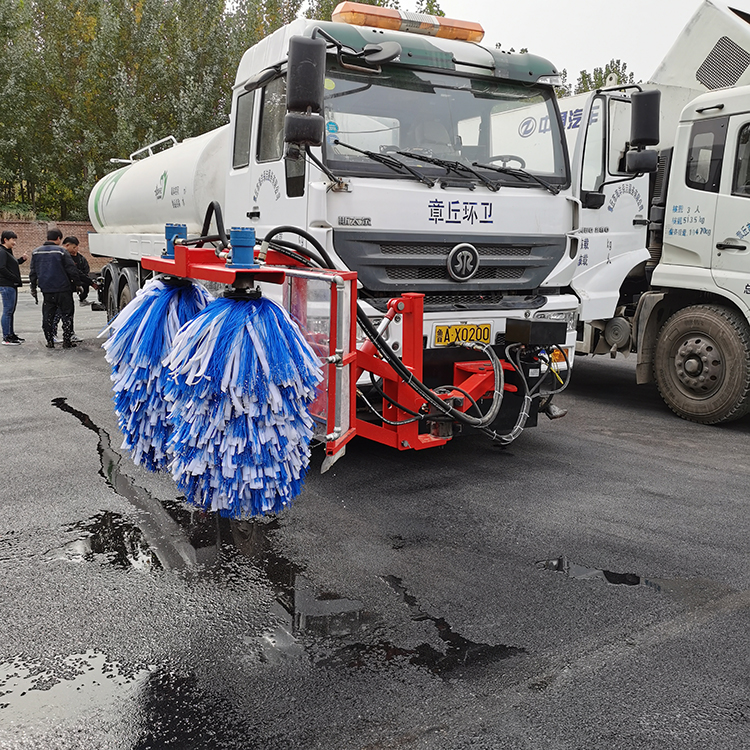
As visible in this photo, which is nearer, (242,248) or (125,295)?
(242,248)

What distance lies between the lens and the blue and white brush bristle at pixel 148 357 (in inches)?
142

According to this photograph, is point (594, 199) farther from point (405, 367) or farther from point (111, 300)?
point (111, 300)

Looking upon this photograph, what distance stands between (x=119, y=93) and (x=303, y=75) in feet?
82.0

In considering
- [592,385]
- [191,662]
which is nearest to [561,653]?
[191,662]

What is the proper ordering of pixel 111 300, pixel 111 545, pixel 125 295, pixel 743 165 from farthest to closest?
pixel 111 300
pixel 125 295
pixel 743 165
pixel 111 545

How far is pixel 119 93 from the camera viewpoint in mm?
26109

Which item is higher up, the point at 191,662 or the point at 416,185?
the point at 416,185

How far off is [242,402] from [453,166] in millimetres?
2750

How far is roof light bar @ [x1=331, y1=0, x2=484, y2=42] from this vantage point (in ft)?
16.9

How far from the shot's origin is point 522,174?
17.4 feet

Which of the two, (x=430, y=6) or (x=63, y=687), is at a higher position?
(x=430, y=6)

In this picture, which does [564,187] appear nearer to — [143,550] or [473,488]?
[473,488]

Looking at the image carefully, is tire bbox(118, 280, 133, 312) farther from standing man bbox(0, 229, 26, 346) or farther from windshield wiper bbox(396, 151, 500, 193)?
windshield wiper bbox(396, 151, 500, 193)

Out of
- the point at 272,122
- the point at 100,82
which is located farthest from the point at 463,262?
the point at 100,82
